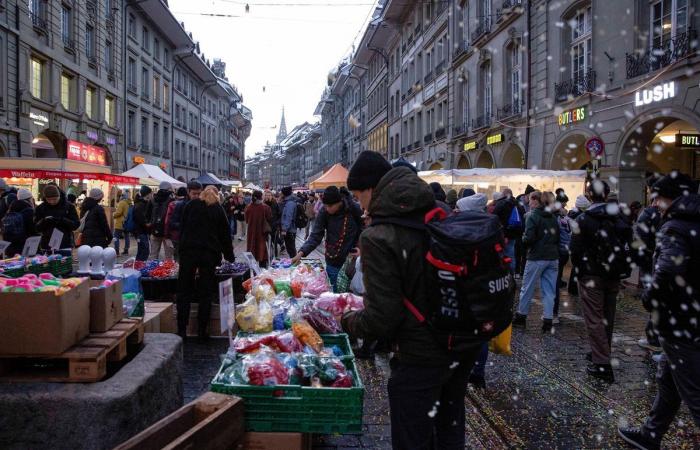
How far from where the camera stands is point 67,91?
23922 millimetres

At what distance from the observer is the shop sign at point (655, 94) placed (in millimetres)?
12759

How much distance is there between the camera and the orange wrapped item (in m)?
3.95

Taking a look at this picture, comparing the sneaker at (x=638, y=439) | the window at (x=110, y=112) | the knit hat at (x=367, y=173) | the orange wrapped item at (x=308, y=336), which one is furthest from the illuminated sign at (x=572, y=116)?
the window at (x=110, y=112)

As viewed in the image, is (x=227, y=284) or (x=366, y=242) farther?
(x=227, y=284)

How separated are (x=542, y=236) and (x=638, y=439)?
3697 millimetres

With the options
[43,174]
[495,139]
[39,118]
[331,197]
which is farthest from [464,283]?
[39,118]

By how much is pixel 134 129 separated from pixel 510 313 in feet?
111

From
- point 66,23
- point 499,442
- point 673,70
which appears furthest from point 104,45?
point 499,442

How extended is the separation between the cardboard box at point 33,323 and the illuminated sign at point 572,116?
16.0m

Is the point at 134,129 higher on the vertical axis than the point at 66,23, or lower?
lower

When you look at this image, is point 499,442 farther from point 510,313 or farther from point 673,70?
point 673,70

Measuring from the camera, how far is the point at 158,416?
355 cm

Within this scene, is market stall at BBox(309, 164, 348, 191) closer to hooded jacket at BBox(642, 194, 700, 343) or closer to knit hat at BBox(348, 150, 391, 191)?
hooded jacket at BBox(642, 194, 700, 343)

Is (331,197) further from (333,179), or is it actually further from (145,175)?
(145,175)
